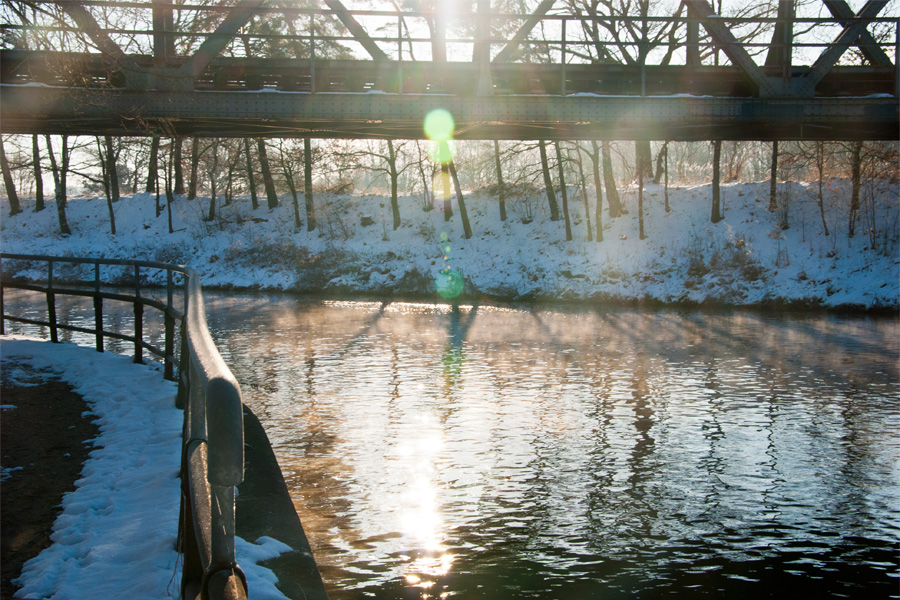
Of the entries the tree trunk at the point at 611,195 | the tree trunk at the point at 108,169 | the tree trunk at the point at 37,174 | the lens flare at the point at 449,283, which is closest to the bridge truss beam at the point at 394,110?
the lens flare at the point at 449,283

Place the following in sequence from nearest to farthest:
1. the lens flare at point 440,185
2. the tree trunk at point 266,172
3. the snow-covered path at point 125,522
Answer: the snow-covered path at point 125,522 < the lens flare at point 440,185 < the tree trunk at point 266,172

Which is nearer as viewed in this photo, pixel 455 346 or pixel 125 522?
pixel 125 522

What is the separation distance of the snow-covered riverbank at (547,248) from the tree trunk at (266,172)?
2.57 ft

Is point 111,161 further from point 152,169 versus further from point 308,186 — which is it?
point 308,186

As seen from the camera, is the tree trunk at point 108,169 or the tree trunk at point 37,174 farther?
the tree trunk at point 37,174

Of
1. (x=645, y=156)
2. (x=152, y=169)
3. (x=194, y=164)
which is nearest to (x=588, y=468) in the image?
(x=645, y=156)

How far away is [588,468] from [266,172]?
130ft

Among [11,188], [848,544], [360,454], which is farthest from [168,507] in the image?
[11,188]

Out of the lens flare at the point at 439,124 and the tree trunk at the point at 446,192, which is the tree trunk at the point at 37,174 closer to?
the tree trunk at the point at 446,192

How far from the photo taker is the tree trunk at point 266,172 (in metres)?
42.9

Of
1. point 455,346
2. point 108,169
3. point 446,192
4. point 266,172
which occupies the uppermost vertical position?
point 108,169

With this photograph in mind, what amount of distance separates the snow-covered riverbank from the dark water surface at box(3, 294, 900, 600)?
1299 centimetres

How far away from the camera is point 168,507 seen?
518 centimetres

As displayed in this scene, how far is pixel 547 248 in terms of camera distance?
3503 cm
